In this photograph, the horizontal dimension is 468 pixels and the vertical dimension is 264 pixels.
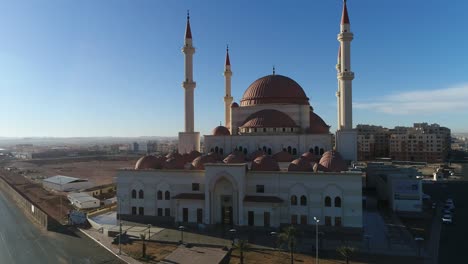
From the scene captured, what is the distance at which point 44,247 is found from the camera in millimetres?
26562

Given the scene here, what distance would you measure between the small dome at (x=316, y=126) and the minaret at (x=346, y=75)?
307cm

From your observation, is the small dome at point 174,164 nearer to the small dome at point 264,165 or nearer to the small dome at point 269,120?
the small dome at point 264,165

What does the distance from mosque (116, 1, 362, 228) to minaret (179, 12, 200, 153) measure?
0.40ft

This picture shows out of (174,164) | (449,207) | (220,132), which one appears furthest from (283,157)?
(449,207)

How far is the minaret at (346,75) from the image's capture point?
37531mm

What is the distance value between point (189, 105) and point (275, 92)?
1060 centimetres

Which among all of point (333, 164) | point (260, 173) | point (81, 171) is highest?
point (333, 164)

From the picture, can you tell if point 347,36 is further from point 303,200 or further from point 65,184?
point 65,184

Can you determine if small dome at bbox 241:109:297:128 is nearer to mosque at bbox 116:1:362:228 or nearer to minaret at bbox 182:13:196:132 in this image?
mosque at bbox 116:1:362:228

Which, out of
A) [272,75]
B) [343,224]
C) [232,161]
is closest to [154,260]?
[232,161]

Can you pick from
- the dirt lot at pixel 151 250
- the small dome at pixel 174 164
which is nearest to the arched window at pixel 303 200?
the dirt lot at pixel 151 250

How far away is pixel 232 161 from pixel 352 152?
13.9 meters

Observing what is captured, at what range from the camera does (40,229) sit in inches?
1270

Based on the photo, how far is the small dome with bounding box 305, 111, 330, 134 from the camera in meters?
40.7
